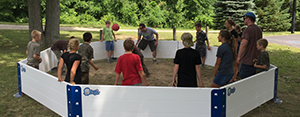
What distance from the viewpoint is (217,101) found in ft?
15.8

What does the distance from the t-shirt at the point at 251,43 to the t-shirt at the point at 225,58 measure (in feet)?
3.18

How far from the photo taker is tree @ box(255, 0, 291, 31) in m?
28.9

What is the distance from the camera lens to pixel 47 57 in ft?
31.6

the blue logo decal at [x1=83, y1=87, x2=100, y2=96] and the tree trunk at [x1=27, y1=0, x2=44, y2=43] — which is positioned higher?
the tree trunk at [x1=27, y1=0, x2=44, y2=43]

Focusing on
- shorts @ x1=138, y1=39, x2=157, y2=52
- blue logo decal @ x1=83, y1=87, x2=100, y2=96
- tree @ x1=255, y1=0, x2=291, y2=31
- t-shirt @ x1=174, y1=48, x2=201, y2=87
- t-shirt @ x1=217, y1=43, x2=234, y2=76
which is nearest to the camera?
blue logo decal @ x1=83, y1=87, x2=100, y2=96

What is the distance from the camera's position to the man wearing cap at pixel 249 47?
653cm

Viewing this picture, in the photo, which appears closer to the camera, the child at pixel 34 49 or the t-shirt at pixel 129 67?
the t-shirt at pixel 129 67

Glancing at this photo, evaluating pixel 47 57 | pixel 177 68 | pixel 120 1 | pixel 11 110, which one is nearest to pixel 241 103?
pixel 177 68

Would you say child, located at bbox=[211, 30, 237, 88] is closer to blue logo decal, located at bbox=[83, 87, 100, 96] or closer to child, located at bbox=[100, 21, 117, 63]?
blue logo decal, located at bbox=[83, 87, 100, 96]

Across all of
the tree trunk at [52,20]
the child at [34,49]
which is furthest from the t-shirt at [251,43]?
the tree trunk at [52,20]

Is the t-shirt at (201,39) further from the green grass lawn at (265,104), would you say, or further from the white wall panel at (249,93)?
the white wall panel at (249,93)

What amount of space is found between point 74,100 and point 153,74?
5127 millimetres

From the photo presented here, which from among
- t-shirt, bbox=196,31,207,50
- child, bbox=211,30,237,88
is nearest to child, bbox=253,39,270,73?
child, bbox=211,30,237,88

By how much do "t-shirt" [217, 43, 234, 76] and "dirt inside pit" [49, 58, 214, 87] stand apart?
9.50 feet
